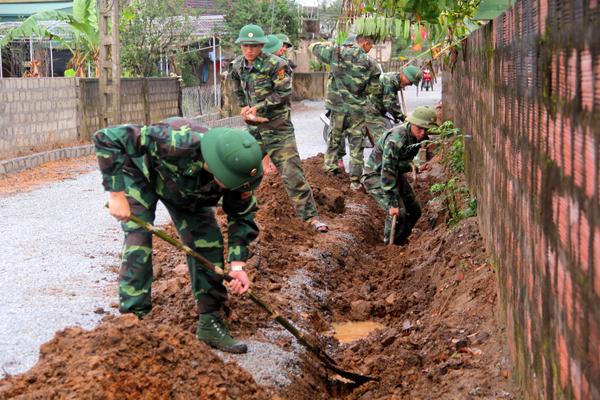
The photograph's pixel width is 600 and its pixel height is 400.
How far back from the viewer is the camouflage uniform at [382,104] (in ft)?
44.7

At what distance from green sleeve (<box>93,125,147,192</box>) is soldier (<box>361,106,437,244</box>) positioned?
4308mm

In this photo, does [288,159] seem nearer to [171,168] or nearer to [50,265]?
[50,265]

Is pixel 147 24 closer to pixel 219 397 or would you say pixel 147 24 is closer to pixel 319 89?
pixel 319 89

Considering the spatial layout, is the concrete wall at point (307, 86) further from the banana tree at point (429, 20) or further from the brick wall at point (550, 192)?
the brick wall at point (550, 192)

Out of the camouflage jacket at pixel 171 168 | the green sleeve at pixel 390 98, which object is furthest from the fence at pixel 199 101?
the camouflage jacket at pixel 171 168

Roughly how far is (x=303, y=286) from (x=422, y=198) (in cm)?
553

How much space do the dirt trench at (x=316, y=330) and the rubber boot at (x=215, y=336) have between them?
0.08m

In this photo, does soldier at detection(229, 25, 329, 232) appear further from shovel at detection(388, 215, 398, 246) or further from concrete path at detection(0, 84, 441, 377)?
concrete path at detection(0, 84, 441, 377)

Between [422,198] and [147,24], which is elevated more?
[147,24]

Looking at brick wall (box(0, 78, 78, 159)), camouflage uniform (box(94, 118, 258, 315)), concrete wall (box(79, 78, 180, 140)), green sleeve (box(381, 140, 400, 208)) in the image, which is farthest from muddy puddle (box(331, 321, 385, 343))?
concrete wall (box(79, 78, 180, 140))

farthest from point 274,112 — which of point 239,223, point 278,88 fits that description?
point 239,223

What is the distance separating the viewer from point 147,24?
26891 mm

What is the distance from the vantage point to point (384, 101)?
44.9 feet

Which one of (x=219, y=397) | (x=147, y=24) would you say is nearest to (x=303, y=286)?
(x=219, y=397)
